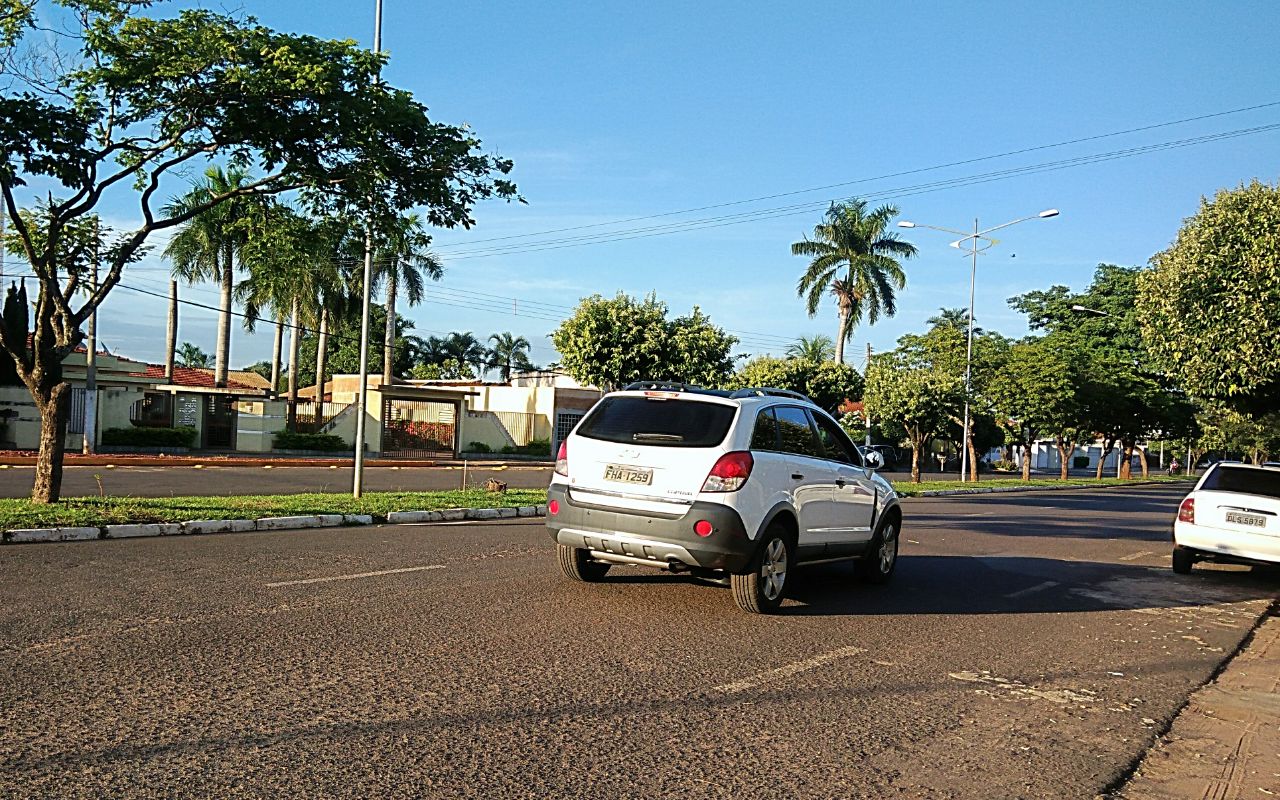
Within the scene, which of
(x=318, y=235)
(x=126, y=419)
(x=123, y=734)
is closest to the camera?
(x=123, y=734)

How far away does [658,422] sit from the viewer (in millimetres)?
8688

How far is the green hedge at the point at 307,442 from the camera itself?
42.5 metres

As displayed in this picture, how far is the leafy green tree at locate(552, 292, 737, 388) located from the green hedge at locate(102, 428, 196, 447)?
58.5 feet

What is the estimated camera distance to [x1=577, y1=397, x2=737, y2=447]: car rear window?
333 inches

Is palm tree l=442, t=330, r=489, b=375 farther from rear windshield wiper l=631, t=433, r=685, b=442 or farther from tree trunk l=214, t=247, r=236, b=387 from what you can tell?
rear windshield wiper l=631, t=433, r=685, b=442

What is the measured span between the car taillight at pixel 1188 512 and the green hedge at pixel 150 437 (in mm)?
34200

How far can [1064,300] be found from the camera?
70.7 meters

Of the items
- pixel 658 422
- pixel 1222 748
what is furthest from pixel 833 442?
pixel 1222 748

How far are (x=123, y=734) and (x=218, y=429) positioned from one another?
38.3 metres

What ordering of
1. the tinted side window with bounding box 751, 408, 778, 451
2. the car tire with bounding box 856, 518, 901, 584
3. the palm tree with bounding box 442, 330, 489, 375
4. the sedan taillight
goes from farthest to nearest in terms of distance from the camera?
1. the palm tree with bounding box 442, 330, 489, 375
2. the car tire with bounding box 856, 518, 901, 584
3. the sedan taillight
4. the tinted side window with bounding box 751, 408, 778, 451

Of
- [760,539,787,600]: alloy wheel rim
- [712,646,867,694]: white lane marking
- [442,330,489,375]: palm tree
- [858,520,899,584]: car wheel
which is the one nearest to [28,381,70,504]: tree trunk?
[760,539,787,600]: alloy wheel rim

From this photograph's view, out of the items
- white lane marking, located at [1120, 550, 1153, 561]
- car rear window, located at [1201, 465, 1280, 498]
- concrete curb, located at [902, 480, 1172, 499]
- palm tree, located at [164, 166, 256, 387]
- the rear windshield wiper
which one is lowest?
white lane marking, located at [1120, 550, 1153, 561]

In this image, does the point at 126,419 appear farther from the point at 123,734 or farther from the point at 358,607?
the point at 123,734

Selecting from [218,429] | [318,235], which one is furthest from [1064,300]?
[318,235]
